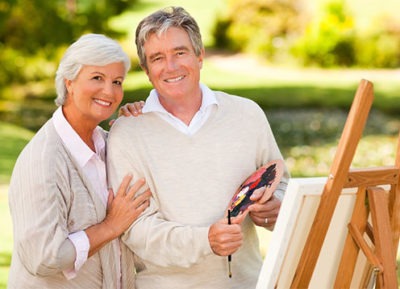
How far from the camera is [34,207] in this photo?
10.0 feet

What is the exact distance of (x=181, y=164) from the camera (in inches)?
128

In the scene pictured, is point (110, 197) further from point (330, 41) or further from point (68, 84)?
point (330, 41)

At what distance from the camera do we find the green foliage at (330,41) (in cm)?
2462

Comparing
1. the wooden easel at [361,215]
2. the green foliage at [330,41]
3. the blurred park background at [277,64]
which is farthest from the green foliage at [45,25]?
the wooden easel at [361,215]

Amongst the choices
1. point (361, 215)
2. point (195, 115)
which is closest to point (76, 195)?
point (195, 115)

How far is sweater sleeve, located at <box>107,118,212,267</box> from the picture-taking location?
3107 millimetres

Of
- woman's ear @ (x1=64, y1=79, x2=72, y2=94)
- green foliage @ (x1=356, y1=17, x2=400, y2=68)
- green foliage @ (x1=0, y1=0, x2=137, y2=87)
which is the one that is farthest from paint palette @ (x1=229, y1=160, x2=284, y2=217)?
green foliage @ (x1=356, y1=17, x2=400, y2=68)

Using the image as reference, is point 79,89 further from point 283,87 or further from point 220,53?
point 220,53

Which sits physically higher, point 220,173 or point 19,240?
point 220,173

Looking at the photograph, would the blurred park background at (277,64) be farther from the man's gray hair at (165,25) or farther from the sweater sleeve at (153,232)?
the man's gray hair at (165,25)

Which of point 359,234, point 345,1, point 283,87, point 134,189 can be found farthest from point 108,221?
point 345,1

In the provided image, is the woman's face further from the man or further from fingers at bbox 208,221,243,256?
fingers at bbox 208,221,243,256

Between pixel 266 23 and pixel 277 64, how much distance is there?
142 cm

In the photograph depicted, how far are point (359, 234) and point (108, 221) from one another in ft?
3.05
